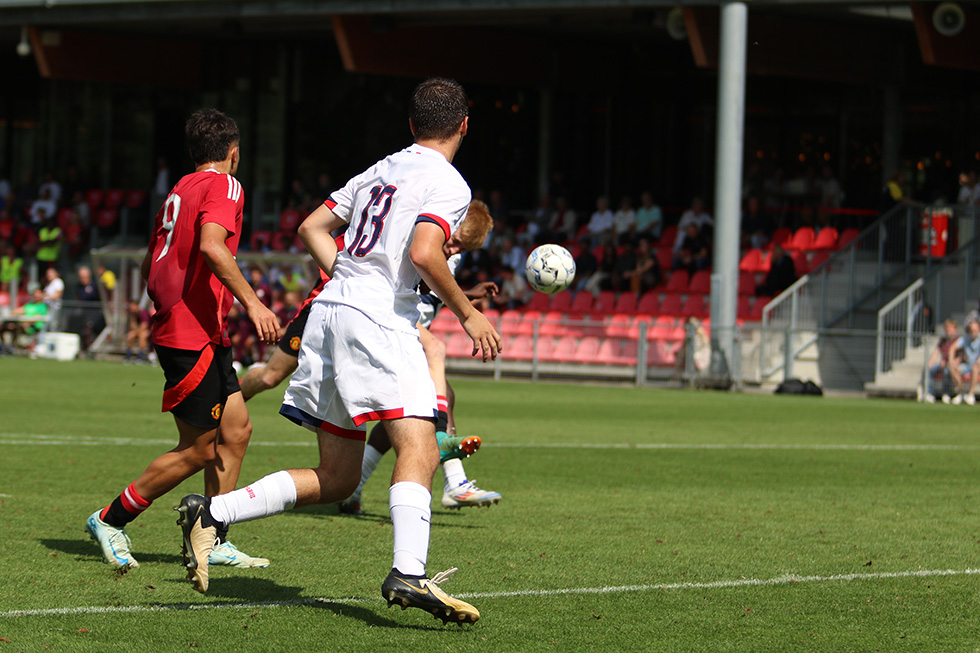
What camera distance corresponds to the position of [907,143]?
3092 centimetres

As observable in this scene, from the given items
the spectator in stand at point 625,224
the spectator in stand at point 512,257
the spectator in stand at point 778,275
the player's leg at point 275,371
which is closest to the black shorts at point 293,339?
the player's leg at point 275,371

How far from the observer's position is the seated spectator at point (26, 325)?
91.0ft

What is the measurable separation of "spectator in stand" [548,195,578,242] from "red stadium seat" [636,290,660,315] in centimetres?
384

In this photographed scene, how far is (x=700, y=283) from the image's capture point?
26.1m

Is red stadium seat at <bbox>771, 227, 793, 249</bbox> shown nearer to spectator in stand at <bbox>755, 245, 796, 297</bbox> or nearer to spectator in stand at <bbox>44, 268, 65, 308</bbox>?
spectator in stand at <bbox>755, 245, 796, 297</bbox>

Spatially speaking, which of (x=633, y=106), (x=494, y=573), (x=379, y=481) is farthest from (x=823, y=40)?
(x=494, y=573)

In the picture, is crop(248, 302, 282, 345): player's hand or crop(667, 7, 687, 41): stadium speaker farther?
crop(667, 7, 687, 41): stadium speaker

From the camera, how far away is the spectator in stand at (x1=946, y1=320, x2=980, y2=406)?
20562mm

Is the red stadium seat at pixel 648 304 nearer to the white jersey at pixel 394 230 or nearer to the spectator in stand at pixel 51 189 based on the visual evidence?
the spectator in stand at pixel 51 189

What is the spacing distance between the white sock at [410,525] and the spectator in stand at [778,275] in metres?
20.4

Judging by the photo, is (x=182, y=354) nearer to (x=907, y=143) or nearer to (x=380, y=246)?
(x=380, y=246)

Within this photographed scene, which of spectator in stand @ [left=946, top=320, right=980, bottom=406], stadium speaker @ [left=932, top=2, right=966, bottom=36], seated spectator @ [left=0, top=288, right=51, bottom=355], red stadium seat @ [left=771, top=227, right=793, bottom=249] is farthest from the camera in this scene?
seated spectator @ [left=0, top=288, right=51, bottom=355]

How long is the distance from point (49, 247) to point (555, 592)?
28772 millimetres

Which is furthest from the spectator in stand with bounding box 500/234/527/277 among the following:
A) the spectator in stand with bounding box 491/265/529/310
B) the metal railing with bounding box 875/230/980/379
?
the metal railing with bounding box 875/230/980/379
